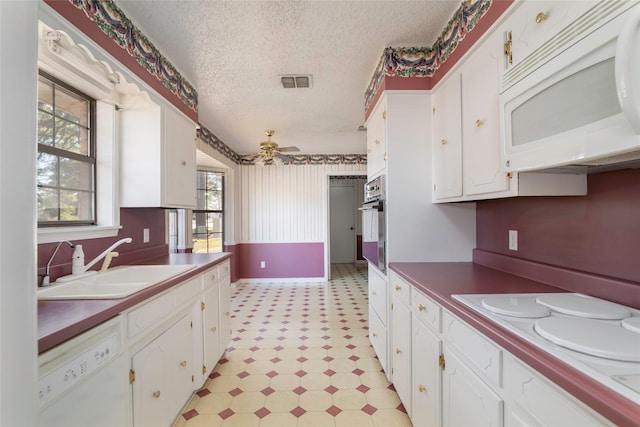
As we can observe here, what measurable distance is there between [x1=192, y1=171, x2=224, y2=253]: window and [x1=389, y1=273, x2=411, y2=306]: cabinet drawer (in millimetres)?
3397

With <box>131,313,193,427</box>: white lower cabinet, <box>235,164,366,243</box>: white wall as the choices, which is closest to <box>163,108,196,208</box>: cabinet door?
<box>131,313,193,427</box>: white lower cabinet

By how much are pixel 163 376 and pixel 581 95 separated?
2.19 meters

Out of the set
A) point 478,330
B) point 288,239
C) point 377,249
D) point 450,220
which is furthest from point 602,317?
point 288,239

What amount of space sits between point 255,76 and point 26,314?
8.07 feet

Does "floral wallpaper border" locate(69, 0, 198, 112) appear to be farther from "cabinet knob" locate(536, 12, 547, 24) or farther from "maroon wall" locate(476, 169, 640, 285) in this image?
"maroon wall" locate(476, 169, 640, 285)

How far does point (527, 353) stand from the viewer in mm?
741

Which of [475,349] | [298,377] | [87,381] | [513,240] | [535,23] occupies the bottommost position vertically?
[298,377]

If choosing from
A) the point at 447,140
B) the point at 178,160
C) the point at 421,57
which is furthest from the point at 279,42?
the point at 447,140

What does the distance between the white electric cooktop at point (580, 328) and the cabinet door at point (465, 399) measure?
0.82ft

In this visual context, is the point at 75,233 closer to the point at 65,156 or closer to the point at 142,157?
the point at 65,156

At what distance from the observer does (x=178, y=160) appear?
7.74ft

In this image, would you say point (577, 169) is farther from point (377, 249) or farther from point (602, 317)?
point (377, 249)

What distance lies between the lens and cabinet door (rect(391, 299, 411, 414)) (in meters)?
1.68

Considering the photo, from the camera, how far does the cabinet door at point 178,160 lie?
2180mm
